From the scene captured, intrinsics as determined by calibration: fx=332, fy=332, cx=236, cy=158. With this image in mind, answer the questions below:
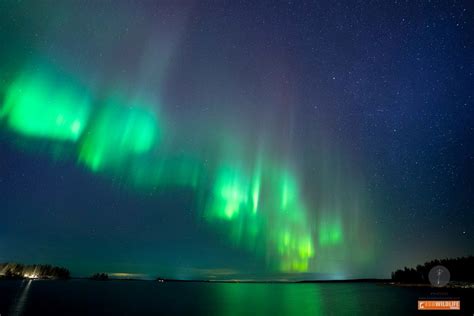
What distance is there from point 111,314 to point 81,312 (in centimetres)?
794

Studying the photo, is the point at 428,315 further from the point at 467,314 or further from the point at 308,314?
the point at 308,314

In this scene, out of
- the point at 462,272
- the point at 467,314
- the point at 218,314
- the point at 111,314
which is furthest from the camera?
the point at 462,272

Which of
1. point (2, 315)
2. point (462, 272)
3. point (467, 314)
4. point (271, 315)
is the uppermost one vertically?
point (462, 272)

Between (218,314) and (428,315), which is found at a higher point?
(428,315)

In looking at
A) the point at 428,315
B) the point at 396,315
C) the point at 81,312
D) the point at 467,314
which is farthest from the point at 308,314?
the point at 81,312

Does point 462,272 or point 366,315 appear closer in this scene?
point 366,315

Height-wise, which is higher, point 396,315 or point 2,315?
point 396,315

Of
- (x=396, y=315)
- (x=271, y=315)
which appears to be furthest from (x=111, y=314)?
(x=396, y=315)

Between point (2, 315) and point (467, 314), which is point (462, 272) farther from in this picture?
point (2, 315)

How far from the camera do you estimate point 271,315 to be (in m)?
66.1

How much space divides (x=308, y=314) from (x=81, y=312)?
46576 mm

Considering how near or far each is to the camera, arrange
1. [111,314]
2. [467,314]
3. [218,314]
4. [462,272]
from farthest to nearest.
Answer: [462,272] < [218,314] < [111,314] < [467,314]

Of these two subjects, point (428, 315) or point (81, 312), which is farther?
point (81, 312)

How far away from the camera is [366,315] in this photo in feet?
218
